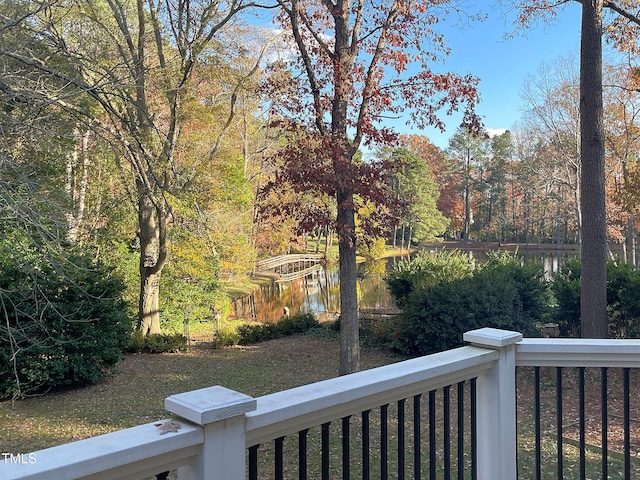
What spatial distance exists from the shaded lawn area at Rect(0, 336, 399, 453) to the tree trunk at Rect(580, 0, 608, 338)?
408cm

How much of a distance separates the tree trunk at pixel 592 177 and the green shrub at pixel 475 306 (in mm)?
1930

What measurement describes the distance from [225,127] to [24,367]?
24.3 feet

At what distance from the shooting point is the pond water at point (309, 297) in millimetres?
20500

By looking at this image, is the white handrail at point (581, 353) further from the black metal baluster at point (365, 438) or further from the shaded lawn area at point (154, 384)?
the shaded lawn area at point (154, 384)

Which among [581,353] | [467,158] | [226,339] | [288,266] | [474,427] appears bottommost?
[226,339]

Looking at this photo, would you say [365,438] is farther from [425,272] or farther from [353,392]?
[425,272]

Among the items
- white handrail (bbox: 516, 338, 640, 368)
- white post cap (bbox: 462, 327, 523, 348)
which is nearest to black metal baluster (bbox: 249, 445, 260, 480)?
white post cap (bbox: 462, 327, 523, 348)

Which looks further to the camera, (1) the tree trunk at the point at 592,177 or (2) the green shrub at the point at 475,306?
(2) the green shrub at the point at 475,306

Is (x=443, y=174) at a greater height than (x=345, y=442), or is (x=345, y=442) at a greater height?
(x=443, y=174)

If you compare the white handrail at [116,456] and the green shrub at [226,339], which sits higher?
the white handrail at [116,456]

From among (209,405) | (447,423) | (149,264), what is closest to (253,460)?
(209,405)

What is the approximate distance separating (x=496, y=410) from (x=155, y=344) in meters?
10.4

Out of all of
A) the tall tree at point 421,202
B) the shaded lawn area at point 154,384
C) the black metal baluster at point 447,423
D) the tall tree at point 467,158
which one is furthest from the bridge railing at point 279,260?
the black metal baluster at point 447,423

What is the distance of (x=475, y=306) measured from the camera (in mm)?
9352
